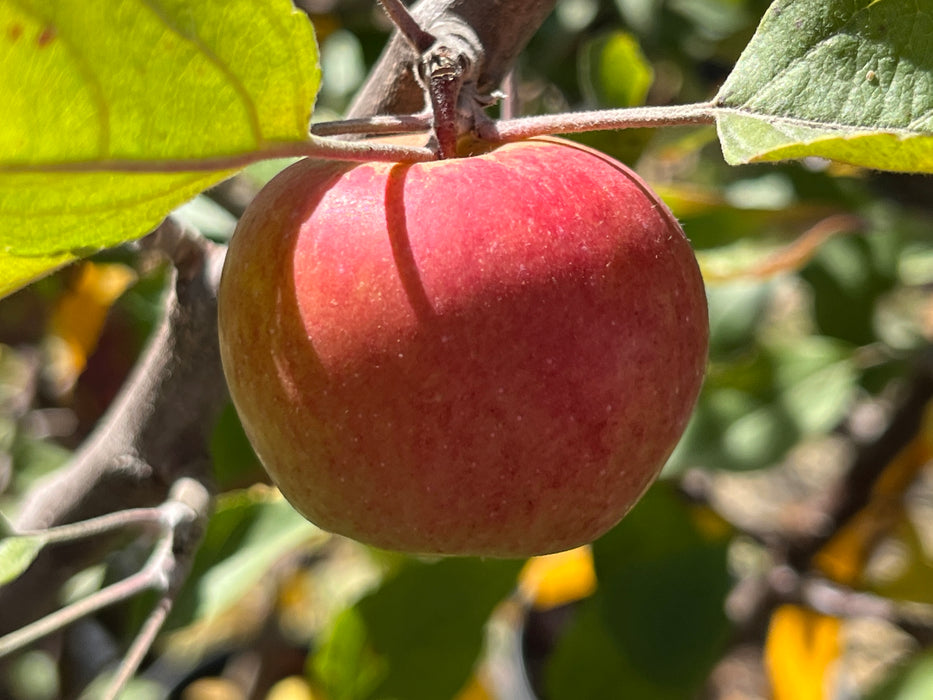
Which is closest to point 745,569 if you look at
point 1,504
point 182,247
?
point 1,504

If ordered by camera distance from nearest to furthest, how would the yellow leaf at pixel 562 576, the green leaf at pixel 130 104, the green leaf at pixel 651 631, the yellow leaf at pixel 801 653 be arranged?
the green leaf at pixel 130 104 → the green leaf at pixel 651 631 → the yellow leaf at pixel 801 653 → the yellow leaf at pixel 562 576

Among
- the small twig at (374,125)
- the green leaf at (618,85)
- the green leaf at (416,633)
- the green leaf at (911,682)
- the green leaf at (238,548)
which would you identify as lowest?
the green leaf at (911,682)

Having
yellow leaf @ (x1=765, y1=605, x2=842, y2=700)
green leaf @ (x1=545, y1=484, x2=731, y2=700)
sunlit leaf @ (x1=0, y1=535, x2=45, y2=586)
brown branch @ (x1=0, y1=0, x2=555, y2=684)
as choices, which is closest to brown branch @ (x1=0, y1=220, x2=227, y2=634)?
brown branch @ (x1=0, y1=0, x2=555, y2=684)

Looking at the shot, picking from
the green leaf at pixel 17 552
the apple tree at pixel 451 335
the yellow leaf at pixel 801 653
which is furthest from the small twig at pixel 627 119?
the yellow leaf at pixel 801 653

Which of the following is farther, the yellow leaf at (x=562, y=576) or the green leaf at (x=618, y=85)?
the yellow leaf at (x=562, y=576)

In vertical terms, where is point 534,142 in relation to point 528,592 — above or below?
above

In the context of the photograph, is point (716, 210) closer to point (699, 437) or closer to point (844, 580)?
point (699, 437)

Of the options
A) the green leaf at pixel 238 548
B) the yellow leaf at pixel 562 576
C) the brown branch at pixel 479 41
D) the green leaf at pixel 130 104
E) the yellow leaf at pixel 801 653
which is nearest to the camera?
the green leaf at pixel 130 104

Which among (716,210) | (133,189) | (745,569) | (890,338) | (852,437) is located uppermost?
(133,189)

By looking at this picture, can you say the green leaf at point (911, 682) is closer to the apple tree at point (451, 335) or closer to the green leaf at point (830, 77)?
the apple tree at point (451, 335)
